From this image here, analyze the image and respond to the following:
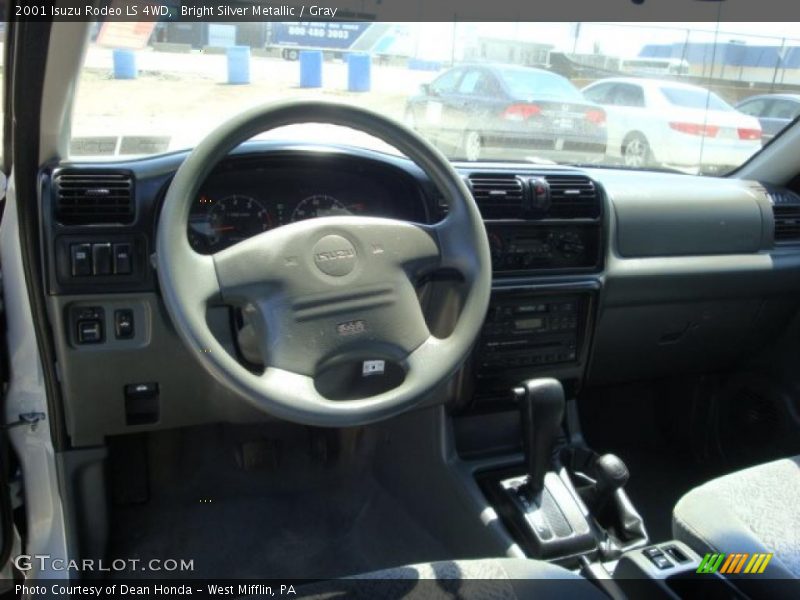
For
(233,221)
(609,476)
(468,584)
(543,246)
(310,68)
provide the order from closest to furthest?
1. (468,584)
2. (310,68)
3. (233,221)
4. (609,476)
5. (543,246)

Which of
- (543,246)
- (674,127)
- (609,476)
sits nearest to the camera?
(609,476)

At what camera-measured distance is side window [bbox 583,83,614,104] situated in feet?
8.83

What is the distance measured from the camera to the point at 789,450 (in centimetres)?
282

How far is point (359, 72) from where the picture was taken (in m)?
2.00

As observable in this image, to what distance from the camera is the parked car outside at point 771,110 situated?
277cm

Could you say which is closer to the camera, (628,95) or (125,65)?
(125,65)

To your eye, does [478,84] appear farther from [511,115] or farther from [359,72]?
[359,72]

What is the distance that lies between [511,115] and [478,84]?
0.55 ft

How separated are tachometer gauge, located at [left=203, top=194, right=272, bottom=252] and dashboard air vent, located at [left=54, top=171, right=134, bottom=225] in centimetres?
19

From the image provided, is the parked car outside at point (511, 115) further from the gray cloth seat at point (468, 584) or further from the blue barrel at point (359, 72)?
the gray cloth seat at point (468, 584)

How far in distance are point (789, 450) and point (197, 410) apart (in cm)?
213

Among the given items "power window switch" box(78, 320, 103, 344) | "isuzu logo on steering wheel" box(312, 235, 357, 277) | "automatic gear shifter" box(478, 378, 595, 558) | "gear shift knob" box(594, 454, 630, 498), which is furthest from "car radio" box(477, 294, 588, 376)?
"power window switch" box(78, 320, 103, 344)

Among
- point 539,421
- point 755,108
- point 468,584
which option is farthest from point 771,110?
point 468,584

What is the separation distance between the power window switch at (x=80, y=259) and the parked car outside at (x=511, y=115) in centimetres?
106
